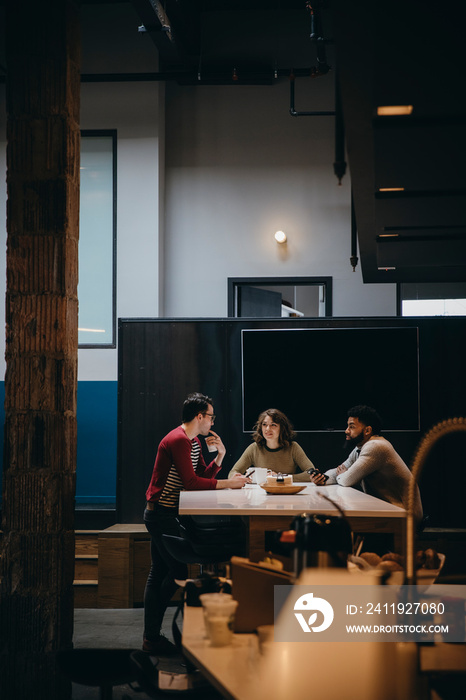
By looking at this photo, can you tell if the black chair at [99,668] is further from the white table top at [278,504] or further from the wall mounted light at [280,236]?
the wall mounted light at [280,236]

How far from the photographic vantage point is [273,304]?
25.5 ft

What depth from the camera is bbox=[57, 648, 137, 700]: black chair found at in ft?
7.78

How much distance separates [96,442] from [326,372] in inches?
102

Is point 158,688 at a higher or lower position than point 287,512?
lower

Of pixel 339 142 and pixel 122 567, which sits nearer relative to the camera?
pixel 339 142

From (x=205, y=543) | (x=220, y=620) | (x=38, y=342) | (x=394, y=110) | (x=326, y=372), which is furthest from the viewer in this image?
(x=326, y=372)

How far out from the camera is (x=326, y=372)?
6453mm

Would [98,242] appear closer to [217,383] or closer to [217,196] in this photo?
[217,196]

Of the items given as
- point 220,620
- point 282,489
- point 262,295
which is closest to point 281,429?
point 282,489

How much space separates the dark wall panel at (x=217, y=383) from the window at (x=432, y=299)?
3.54 feet

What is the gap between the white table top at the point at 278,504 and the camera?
3646 mm

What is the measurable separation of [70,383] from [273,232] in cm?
439

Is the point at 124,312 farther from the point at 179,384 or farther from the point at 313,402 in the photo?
the point at 313,402

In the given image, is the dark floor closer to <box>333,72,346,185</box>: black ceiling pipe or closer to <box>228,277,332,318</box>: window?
<box>228,277,332,318</box>: window
